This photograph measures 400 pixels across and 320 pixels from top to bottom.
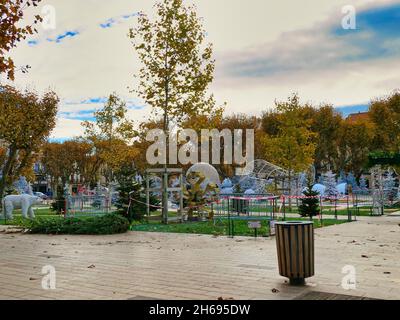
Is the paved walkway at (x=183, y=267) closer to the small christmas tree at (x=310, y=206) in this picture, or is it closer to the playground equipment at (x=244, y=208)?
the playground equipment at (x=244, y=208)

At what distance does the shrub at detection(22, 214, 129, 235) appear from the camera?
1628cm

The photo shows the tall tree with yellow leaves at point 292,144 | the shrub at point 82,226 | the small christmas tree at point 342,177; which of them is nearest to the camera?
the shrub at point 82,226

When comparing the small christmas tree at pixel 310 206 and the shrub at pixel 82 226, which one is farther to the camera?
the small christmas tree at pixel 310 206

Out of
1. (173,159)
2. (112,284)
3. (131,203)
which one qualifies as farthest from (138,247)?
(173,159)

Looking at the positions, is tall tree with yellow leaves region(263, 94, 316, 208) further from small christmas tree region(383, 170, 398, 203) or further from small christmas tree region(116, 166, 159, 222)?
small christmas tree region(116, 166, 159, 222)

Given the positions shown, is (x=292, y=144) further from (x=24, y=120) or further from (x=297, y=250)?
(x=297, y=250)

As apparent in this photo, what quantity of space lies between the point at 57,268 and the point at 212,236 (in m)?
6.80

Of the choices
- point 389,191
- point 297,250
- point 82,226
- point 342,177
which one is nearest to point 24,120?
point 82,226

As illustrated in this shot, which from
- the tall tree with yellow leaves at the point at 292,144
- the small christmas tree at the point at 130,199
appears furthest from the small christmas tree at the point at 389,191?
the small christmas tree at the point at 130,199

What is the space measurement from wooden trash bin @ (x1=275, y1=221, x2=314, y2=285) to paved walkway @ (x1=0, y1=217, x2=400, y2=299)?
0.20 metres

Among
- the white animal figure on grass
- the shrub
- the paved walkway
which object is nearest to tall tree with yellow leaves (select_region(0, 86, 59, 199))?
the white animal figure on grass

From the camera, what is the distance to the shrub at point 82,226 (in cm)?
1628

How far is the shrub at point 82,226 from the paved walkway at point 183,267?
1269mm

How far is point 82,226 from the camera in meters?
16.5
